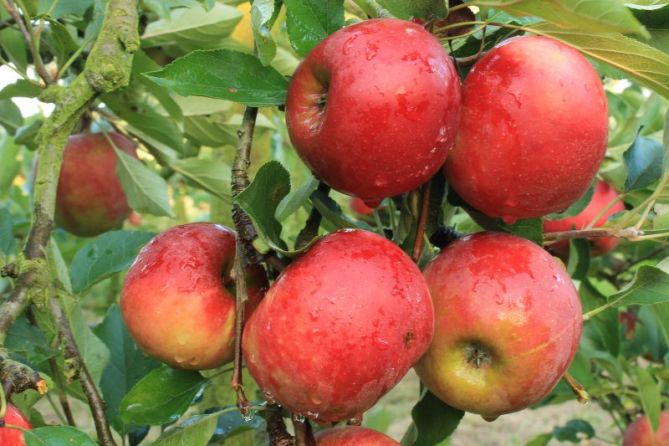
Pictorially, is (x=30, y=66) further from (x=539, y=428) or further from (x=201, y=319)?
(x=539, y=428)

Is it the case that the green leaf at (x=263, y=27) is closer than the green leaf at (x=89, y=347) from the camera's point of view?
Yes

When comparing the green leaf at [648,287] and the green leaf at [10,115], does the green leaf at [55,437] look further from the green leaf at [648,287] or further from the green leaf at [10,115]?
the green leaf at [10,115]

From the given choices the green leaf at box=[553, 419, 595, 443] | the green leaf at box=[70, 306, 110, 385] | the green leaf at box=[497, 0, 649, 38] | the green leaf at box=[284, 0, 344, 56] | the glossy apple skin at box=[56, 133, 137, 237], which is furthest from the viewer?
the green leaf at box=[553, 419, 595, 443]

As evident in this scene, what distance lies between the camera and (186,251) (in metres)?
0.75

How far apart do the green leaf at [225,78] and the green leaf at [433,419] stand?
375mm

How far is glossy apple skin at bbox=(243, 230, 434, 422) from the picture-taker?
2.07ft

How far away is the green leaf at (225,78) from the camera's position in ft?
2.37

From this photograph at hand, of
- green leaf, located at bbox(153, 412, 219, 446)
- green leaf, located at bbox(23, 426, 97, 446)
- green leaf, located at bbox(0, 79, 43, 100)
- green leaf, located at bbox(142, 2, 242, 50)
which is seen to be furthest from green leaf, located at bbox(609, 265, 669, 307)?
green leaf, located at bbox(0, 79, 43, 100)

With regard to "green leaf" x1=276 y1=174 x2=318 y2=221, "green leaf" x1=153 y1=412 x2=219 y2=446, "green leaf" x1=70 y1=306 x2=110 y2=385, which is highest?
"green leaf" x1=276 y1=174 x2=318 y2=221

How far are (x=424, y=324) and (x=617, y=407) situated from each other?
50.5 inches

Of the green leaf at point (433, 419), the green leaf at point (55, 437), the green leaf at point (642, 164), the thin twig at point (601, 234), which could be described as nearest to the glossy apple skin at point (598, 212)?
the green leaf at point (642, 164)

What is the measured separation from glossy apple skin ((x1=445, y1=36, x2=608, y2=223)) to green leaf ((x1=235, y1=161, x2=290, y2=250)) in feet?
0.53

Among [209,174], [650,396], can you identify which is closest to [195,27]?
[209,174]

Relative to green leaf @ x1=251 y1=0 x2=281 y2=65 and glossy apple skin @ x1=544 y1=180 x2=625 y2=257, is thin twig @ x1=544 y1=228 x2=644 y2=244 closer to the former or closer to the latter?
green leaf @ x1=251 y1=0 x2=281 y2=65
